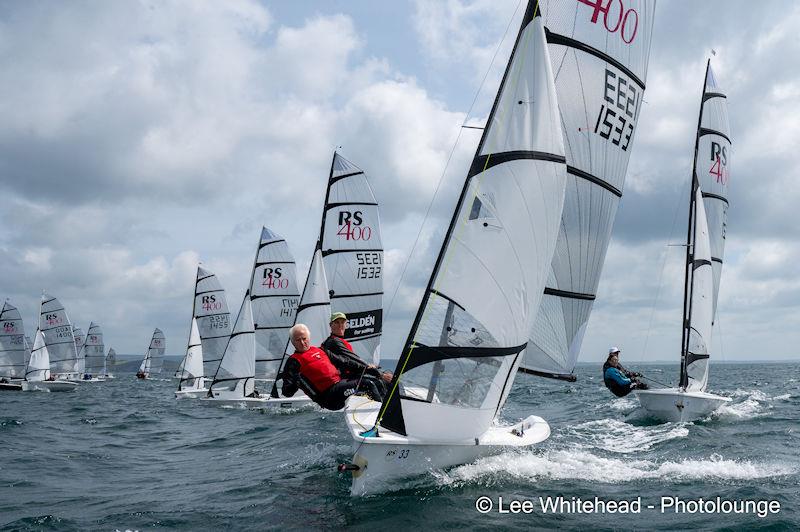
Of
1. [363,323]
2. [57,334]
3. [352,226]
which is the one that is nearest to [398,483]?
[363,323]

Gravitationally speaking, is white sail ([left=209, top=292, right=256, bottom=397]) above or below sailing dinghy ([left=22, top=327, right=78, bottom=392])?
above

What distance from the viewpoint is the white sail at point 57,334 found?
36.7 m

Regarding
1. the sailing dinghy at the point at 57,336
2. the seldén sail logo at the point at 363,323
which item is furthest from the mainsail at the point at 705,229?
the sailing dinghy at the point at 57,336

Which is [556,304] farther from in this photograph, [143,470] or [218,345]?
[218,345]

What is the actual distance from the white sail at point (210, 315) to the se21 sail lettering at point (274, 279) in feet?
16.7

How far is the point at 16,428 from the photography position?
45.5 feet

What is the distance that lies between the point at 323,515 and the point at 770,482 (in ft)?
17.0

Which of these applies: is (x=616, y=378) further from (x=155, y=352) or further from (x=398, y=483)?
(x=155, y=352)

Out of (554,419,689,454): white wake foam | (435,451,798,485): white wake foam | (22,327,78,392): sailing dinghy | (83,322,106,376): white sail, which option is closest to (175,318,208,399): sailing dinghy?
(22,327,78,392): sailing dinghy

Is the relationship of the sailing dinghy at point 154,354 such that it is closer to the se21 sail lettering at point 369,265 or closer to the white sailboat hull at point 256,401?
the white sailboat hull at point 256,401

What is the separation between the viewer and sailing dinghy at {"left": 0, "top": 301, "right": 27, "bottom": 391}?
34844 mm

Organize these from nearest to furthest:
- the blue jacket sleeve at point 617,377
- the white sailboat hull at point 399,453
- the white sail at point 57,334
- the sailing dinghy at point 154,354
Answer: the white sailboat hull at point 399,453
the blue jacket sleeve at point 617,377
the white sail at point 57,334
the sailing dinghy at point 154,354

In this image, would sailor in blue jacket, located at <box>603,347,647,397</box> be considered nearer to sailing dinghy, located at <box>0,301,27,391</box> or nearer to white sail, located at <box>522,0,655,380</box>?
white sail, located at <box>522,0,655,380</box>

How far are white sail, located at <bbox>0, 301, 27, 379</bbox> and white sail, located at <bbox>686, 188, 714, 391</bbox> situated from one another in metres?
34.9
